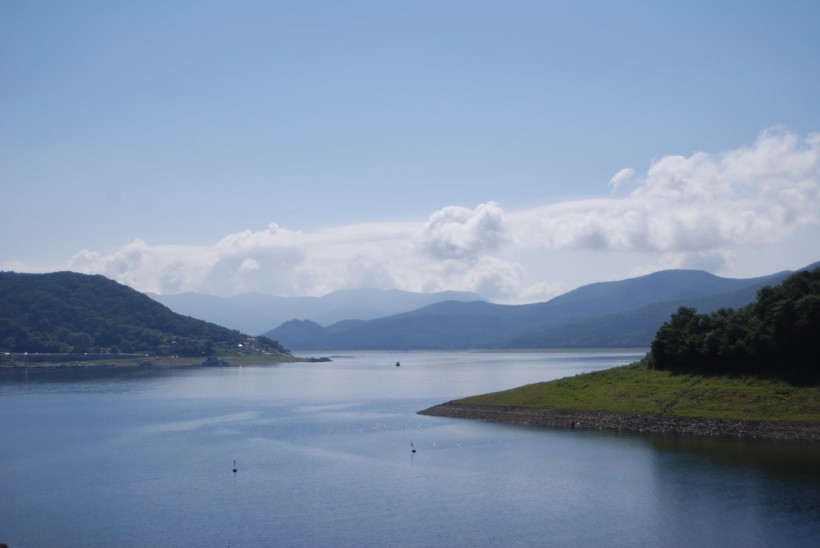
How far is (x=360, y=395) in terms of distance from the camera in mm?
127562

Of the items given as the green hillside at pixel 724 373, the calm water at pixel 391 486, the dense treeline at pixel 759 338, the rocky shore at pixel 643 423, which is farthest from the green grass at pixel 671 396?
the calm water at pixel 391 486

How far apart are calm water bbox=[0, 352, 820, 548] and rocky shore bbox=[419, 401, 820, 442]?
301 cm

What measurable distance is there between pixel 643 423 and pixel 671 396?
583 centimetres

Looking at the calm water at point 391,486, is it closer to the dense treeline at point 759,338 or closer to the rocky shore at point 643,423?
the rocky shore at point 643,423

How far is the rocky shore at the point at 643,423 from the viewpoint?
201 ft

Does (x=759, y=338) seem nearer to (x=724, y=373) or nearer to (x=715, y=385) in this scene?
(x=724, y=373)

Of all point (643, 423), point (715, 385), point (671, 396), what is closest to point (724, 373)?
point (715, 385)

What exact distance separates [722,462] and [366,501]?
26782mm

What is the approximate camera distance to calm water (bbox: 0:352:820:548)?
128 feet

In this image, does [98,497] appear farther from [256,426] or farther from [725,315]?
[725,315]

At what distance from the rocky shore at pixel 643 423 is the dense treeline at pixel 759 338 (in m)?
8.57

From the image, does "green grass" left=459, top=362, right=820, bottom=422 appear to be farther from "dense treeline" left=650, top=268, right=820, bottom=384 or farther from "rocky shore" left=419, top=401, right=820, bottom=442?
Result: "dense treeline" left=650, top=268, right=820, bottom=384

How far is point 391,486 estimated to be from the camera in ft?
166

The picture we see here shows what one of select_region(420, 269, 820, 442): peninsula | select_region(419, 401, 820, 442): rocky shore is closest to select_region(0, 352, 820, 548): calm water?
select_region(419, 401, 820, 442): rocky shore
